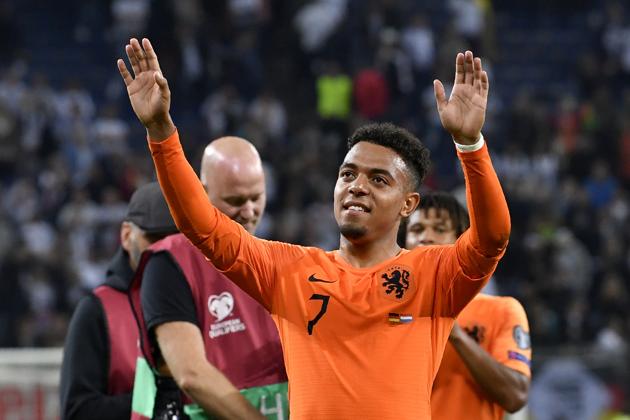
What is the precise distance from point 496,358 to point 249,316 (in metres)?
1.02

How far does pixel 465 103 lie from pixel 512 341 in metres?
1.36

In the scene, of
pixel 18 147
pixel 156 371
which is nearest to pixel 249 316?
pixel 156 371

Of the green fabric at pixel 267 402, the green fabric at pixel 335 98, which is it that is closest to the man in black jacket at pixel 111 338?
the green fabric at pixel 267 402

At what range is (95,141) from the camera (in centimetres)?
1361

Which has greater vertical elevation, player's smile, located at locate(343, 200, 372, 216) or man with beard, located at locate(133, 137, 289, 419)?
player's smile, located at locate(343, 200, 372, 216)

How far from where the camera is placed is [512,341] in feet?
14.4

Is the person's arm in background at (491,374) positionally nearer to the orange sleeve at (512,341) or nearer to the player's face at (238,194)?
the orange sleeve at (512,341)

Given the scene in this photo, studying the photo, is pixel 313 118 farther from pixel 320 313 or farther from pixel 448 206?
pixel 320 313

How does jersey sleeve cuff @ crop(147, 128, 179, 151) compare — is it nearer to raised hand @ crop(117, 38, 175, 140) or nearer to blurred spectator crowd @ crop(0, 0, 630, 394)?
raised hand @ crop(117, 38, 175, 140)

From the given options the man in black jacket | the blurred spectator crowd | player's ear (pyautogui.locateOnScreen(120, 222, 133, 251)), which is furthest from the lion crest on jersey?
the blurred spectator crowd

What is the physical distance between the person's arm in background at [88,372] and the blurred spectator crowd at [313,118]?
6.74 meters

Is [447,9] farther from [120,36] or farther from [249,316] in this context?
[249,316]

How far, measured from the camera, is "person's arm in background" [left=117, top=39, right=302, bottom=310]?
3.34 m

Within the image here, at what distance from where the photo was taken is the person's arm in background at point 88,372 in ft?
14.0
